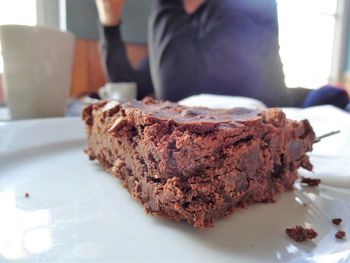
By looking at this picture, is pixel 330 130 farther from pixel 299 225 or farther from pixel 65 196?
pixel 65 196

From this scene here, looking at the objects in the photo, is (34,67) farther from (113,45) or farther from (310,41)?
(310,41)

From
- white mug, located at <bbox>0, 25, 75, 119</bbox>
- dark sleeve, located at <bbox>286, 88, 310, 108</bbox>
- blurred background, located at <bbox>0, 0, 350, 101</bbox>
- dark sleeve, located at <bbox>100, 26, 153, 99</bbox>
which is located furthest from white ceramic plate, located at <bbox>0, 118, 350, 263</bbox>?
blurred background, located at <bbox>0, 0, 350, 101</bbox>

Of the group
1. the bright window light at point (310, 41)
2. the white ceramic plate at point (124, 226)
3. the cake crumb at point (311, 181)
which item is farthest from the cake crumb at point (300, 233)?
the bright window light at point (310, 41)

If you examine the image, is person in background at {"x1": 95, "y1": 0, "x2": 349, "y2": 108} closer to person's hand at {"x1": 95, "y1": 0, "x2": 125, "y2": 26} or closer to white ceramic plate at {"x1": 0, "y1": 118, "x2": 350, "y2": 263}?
person's hand at {"x1": 95, "y1": 0, "x2": 125, "y2": 26}

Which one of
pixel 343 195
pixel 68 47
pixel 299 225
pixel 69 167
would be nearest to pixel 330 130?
pixel 343 195

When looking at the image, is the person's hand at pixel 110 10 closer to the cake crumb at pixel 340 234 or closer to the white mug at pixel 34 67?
the white mug at pixel 34 67
